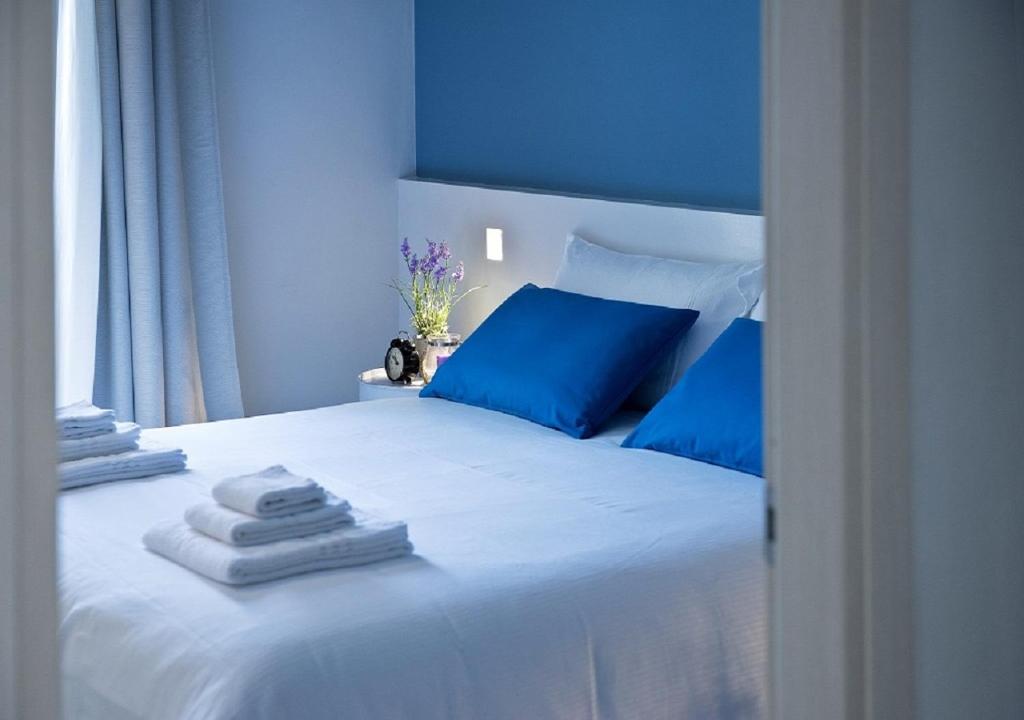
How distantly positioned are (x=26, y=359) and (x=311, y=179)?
13.9 ft

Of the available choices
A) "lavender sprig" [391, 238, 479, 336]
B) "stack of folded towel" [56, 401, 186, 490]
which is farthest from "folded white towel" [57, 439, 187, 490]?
"lavender sprig" [391, 238, 479, 336]

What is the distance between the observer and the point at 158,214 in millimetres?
4871

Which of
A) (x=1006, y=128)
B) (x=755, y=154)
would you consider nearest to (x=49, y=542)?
(x=1006, y=128)

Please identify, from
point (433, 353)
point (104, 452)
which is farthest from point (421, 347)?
point (104, 452)

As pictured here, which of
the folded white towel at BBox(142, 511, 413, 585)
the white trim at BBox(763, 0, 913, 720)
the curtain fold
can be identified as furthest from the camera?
the curtain fold

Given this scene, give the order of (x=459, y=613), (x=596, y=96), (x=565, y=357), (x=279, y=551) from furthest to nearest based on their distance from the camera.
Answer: (x=596, y=96) → (x=565, y=357) → (x=279, y=551) → (x=459, y=613)

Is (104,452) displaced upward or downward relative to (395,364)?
downward

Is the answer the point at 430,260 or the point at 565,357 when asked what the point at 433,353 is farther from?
the point at 565,357

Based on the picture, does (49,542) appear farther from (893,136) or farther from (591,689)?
(591,689)

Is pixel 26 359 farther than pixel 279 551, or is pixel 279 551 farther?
pixel 279 551

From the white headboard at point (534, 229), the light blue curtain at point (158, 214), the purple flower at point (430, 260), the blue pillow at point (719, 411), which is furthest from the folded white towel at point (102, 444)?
the purple flower at point (430, 260)

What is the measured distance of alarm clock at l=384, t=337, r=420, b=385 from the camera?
478 centimetres

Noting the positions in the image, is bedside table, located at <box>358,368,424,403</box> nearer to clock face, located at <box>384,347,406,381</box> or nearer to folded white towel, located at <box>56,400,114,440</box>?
clock face, located at <box>384,347,406,381</box>

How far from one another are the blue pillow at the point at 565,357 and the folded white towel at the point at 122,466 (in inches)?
37.1
